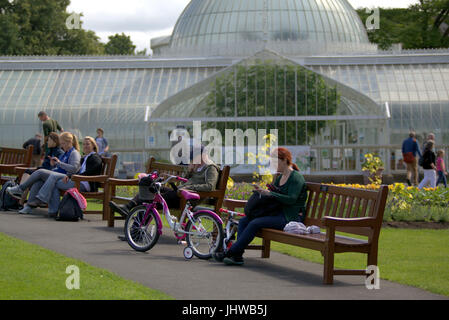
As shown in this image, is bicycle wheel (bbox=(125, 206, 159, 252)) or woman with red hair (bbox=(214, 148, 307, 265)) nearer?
woman with red hair (bbox=(214, 148, 307, 265))

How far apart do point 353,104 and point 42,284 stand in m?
22.8

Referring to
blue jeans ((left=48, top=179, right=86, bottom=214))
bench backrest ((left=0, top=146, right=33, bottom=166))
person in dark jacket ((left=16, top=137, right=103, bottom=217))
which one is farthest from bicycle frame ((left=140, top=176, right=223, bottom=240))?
bench backrest ((left=0, top=146, right=33, bottom=166))

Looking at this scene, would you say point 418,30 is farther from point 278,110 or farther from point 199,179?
point 199,179

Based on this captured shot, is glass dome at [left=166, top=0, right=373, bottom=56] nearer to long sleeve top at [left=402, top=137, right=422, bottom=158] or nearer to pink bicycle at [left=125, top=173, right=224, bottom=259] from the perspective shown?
long sleeve top at [left=402, top=137, right=422, bottom=158]

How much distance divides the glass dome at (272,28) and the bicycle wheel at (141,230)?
96.1 feet

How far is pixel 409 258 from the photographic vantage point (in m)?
9.52

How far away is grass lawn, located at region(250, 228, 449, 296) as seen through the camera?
26.0 feet

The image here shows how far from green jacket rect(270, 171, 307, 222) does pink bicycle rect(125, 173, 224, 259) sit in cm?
81

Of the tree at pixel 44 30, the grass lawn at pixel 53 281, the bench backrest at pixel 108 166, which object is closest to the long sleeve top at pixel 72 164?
the bench backrest at pixel 108 166

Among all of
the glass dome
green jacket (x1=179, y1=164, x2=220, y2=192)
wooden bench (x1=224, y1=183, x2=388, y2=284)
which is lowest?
wooden bench (x1=224, y1=183, x2=388, y2=284)

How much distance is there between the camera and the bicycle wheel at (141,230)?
31.3 feet
